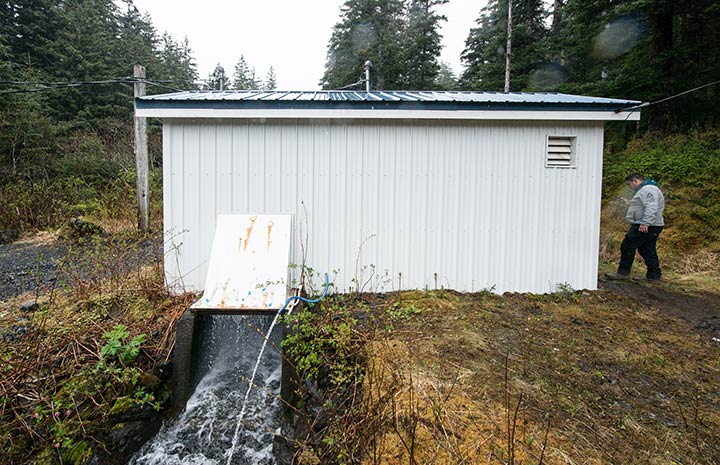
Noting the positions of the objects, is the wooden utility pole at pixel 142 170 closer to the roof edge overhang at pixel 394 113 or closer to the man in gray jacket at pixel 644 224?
the roof edge overhang at pixel 394 113

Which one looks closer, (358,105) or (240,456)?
(240,456)

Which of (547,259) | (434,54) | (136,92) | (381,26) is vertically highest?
(381,26)

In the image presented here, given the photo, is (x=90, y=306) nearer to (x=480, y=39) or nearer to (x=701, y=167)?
(x=701, y=167)

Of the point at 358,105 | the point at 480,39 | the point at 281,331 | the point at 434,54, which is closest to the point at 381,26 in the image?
the point at 434,54

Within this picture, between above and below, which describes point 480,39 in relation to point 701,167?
above

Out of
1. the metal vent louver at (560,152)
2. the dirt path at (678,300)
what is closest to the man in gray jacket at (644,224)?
the dirt path at (678,300)

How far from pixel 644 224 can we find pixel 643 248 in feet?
1.70

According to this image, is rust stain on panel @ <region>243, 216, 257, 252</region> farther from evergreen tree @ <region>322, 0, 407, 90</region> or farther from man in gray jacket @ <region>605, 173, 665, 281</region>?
evergreen tree @ <region>322, 0, 407, 90</region>

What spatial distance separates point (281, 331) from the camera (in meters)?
3.62

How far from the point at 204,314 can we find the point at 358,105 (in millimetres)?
2838

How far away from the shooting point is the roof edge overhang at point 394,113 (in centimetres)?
398

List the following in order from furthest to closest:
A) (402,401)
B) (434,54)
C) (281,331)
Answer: (434,54) < (281,331) < (402,401)

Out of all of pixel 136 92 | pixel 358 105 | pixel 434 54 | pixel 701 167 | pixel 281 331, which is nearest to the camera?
pixel 281 331

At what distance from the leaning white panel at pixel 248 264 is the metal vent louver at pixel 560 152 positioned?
3385 millimetres
